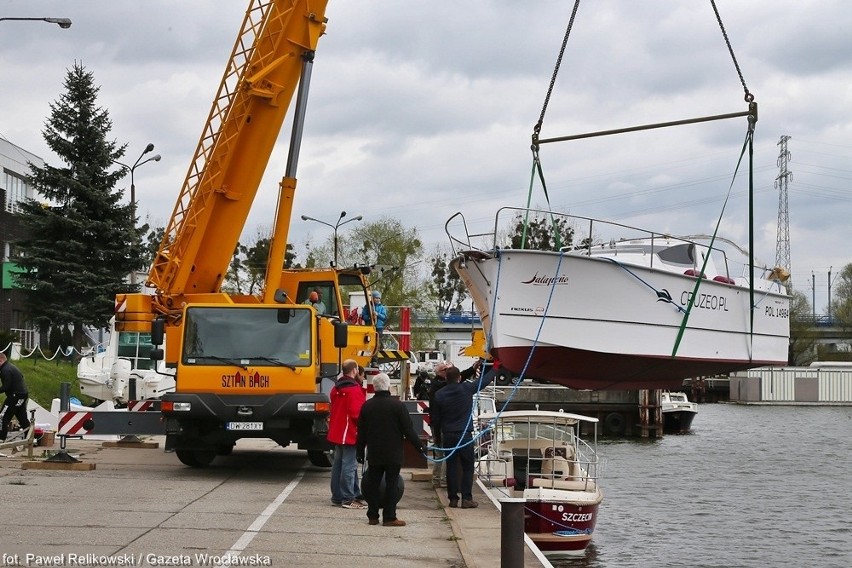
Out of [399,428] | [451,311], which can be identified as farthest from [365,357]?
[451,311]

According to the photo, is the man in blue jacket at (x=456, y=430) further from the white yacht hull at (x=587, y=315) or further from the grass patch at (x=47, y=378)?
the grass patch at (x=47, y=378)

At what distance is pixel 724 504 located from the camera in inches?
973

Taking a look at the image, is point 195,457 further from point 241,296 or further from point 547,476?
point 547,476

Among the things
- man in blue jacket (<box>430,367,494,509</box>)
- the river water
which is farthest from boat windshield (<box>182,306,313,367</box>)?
the river water

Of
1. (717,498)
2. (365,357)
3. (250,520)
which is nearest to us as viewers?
(250,520)

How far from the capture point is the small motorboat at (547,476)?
53.3ft

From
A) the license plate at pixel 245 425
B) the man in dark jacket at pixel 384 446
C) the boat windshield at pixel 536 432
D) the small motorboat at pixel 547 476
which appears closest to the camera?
the man in dark jacket at pixel 384 446

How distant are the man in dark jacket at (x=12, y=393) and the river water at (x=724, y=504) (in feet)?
30.4

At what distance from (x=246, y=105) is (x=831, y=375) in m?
76.7

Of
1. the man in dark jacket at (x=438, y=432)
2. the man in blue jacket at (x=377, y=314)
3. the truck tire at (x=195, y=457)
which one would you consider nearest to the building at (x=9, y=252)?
the man in blue jacket at (x=377, y=314)

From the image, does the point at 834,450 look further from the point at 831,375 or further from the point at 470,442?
the point at 831,375

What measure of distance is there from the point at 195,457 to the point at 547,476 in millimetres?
5369

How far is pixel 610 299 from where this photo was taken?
25922 millimetres

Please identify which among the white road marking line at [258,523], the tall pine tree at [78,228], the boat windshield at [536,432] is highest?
the tall pine tree at [78,228]
